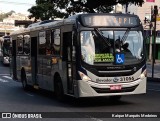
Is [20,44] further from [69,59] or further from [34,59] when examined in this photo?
[69,59]

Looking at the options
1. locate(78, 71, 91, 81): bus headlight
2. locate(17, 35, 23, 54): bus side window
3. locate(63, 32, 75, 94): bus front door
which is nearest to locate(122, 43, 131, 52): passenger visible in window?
locate(78, 71, 91, 81): bus headlight

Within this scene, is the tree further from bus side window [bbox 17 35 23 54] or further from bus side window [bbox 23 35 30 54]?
bus side window [bbox 23 35 30 54]

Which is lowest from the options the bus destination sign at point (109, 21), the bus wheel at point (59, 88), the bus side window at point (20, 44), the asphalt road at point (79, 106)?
the asphalt road at point (79, 106)

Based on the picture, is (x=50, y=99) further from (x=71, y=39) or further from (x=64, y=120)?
(x=64, y=120)

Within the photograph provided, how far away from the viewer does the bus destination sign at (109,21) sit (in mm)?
13792

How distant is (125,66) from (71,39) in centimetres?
185

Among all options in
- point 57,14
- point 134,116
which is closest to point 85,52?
point 134,116

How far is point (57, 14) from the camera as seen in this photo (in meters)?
33.7

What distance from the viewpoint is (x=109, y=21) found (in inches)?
551

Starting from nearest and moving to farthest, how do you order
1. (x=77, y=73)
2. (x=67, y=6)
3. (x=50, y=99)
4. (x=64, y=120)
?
(x=64, y=120)
(x=77, y=73)
(x=50, y=99)
(x=67, y=6)

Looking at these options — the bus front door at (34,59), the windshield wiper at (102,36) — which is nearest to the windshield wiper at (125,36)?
the windshield wiper at (102,36)

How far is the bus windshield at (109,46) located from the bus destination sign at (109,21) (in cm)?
21

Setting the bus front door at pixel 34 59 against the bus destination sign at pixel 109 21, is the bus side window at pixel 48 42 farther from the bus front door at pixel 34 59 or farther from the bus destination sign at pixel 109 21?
the bus destination sign at pixel 109 21

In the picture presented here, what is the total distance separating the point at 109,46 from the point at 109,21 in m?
0.82
